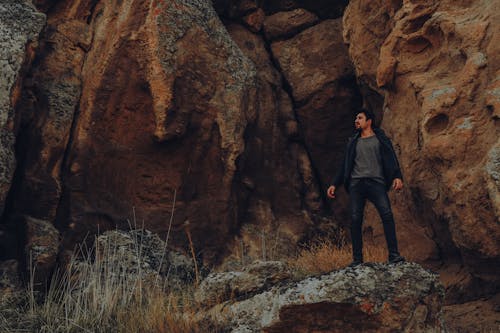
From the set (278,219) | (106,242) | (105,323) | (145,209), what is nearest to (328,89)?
(278,219)

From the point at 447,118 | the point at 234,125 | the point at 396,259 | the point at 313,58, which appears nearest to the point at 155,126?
the point at 234,125

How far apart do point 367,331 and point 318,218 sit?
18.0 ft

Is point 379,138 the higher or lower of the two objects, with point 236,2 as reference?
lower

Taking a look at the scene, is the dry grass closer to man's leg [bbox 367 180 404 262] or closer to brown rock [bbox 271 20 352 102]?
man's leg [bbox 367 180 404 262]

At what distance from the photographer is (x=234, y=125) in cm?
980

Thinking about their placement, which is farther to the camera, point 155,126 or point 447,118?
point 155,126

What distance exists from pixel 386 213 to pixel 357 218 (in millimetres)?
296

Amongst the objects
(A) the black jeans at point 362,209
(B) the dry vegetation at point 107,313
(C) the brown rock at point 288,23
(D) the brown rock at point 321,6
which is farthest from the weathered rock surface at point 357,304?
(D) the brown rock at point 321,6

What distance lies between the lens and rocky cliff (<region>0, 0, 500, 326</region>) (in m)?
7.79

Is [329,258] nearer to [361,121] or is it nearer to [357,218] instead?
[357,218]

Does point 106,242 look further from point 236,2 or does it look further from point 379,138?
point 236,2

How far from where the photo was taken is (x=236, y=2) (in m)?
11.9

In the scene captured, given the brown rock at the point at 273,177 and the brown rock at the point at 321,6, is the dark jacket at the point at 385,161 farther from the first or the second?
the brown rock at the point at 321,6

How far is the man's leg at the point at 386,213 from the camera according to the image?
20.4ft
